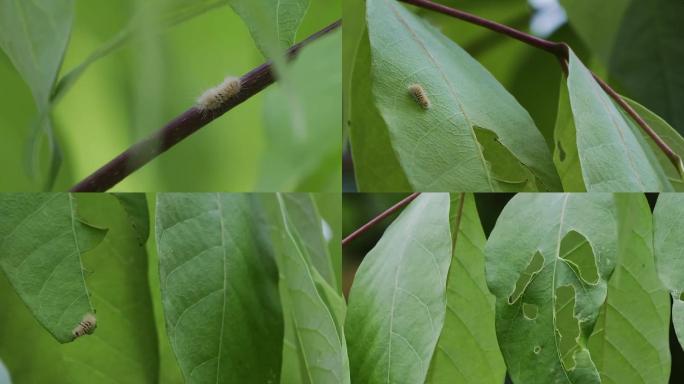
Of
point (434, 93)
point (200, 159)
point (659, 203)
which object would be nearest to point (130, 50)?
point (200, 159)

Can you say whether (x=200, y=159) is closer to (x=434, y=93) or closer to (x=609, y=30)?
(x=434, y=93)

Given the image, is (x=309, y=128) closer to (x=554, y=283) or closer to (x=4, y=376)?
(x=554, y=283)

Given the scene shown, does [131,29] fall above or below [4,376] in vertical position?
above

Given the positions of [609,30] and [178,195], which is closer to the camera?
[178,195]

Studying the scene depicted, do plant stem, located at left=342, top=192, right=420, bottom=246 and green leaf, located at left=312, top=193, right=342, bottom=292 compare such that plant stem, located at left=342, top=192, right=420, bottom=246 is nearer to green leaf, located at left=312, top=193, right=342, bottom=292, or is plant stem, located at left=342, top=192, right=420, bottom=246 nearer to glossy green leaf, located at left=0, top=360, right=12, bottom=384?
green leaf, located at left=312, top=193, right=342, bottom=292

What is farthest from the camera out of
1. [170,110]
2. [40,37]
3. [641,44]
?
[641,44]

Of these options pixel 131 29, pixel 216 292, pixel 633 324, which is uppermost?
pixel 131 29

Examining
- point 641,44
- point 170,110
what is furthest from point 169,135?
point 641,44
